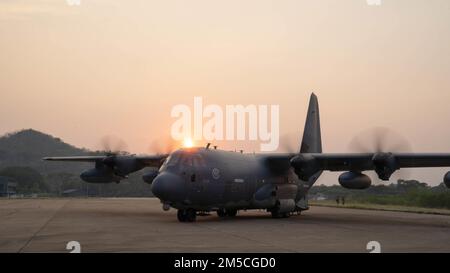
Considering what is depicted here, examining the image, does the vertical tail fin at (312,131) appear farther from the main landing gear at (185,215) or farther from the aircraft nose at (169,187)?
the aircraft nose at (169,187)

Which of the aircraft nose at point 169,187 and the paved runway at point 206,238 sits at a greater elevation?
the aircraft nose at point 169,187

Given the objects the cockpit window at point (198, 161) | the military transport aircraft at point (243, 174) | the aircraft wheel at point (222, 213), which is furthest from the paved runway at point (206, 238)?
the aircraft wheel at point (222, 213)

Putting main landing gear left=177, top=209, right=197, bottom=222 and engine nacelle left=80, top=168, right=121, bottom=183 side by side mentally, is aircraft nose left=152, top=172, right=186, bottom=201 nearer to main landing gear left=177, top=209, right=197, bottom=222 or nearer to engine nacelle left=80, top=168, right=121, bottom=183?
main landing gear left=177, top=209, right=197, bottom=222

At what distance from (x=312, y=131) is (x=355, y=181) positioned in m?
8.17

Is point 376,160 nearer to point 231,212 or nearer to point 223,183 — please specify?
point 223,183

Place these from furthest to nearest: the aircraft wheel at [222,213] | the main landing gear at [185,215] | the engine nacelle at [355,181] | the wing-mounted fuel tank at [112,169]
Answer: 1. the wing-mounted fuel tank at [112,169]
2. the aircraft wheel at [222,213]
3. the engine nacelle at [355,181]
4. the main landing gear at [185,215]

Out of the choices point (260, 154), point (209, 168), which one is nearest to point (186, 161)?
point (209, 168)

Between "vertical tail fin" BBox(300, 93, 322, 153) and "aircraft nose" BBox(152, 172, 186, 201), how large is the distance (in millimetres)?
12831

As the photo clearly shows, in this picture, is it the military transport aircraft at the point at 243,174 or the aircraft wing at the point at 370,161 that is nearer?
the military transport aircraft at the point at 243,174

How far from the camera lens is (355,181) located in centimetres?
3158

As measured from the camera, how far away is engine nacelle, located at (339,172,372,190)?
31578mm

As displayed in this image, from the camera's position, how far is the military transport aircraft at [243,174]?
27.3m

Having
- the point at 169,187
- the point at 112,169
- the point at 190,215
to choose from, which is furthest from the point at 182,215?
the point at 112,169
